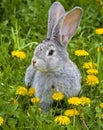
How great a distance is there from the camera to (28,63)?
5648 mm

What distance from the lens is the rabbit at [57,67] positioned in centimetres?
477

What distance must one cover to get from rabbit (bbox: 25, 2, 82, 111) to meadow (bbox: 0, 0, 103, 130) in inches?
3.2

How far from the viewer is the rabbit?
4766 mm

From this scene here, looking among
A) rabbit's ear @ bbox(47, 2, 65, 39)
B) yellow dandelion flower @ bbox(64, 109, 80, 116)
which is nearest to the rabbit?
rabbit's ear @ bbox(47, 2, 65, 39)

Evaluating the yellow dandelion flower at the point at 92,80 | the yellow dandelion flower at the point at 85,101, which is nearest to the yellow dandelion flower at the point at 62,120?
the yellow dandelion flower at the point at 85,101

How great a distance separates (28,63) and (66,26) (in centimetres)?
75

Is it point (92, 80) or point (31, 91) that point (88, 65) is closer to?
point (92, 80)

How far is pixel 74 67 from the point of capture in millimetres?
5039

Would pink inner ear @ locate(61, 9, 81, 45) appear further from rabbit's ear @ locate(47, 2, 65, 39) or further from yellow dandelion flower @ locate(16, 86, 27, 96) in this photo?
yellow dandelion flower @ locate(16, 86, 27, 96)

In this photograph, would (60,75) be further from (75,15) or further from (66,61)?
(75,15)

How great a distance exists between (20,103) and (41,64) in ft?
1.59

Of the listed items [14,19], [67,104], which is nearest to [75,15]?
[67,104]

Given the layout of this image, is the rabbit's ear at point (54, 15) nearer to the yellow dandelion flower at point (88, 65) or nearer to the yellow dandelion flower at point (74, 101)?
the yellow dandelion flower at point (88, 65)

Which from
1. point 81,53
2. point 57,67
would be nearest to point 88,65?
point 81,53
